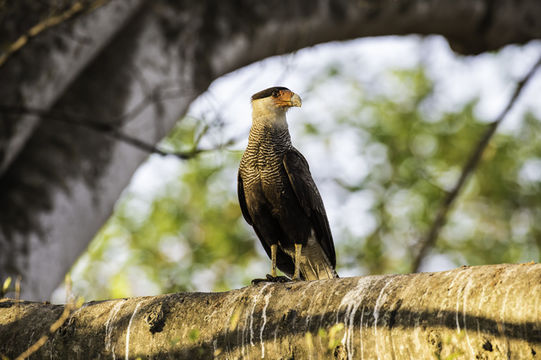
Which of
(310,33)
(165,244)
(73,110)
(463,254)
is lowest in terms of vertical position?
(463,254)

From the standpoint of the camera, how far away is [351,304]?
7.80ft

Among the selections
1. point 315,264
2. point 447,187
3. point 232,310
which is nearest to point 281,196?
point 315,264

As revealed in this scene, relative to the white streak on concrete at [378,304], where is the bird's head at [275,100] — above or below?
above

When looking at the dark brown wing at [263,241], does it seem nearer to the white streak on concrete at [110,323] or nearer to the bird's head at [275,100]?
the bird's head at [275,100]

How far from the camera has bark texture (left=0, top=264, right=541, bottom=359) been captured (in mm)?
1997

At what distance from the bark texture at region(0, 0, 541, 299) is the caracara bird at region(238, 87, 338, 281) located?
936 mm

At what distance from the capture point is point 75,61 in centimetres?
546

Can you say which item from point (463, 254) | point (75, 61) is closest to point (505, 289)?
point (75, 61)

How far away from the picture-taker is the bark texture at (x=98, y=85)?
4.96m

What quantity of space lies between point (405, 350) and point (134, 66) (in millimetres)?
4513

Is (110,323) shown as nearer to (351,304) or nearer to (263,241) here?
(351,304)

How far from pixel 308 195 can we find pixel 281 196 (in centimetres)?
19

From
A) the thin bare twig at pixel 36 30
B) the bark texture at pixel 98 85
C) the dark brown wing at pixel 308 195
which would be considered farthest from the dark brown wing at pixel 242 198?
the thin bare twig at pixel 36 30

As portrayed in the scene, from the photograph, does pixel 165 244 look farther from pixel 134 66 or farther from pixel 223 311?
pixel 223 311
